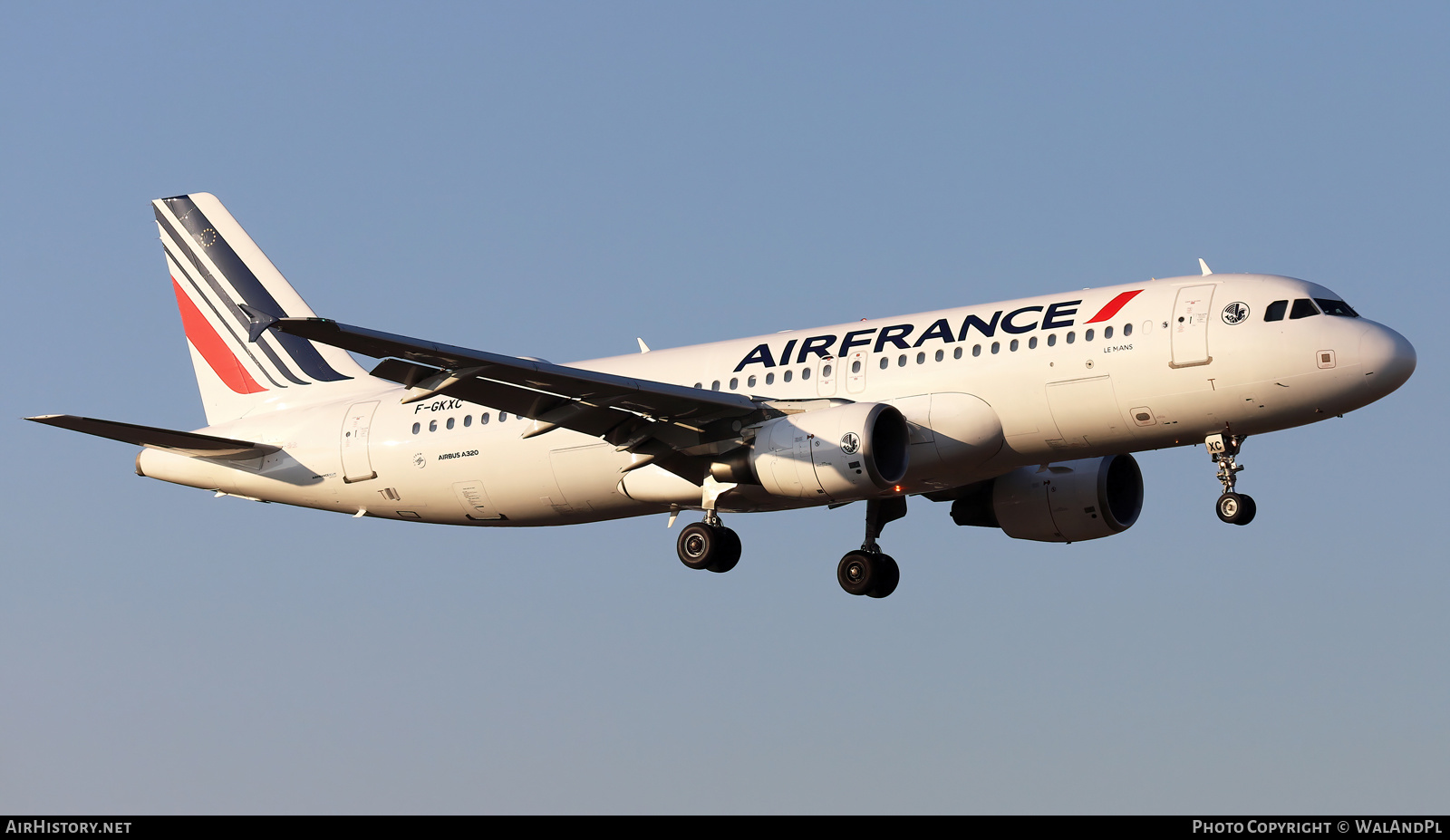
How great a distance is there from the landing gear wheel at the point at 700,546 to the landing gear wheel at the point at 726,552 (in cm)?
3

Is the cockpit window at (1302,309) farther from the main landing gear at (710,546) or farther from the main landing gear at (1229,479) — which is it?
the main landing gear at (710,546)

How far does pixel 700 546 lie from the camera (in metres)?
38.9

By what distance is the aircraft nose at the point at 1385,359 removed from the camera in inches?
1353

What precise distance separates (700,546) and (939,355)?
260 inches

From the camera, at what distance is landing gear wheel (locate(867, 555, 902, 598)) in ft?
140

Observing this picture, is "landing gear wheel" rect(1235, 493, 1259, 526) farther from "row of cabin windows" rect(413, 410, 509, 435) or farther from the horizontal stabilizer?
the horizontal stabilizer

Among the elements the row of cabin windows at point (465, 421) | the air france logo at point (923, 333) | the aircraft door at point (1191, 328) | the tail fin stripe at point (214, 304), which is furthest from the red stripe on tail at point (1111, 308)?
the tail fin stripe at point (214, 304)

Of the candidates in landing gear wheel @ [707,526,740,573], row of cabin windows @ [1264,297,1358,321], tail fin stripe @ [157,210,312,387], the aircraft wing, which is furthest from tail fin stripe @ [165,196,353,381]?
row of cabin windows @ [1264,297,1358,321]

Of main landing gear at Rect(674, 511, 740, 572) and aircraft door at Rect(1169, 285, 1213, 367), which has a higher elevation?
aircraft door at Rect(1169, 285, 1213, 367)

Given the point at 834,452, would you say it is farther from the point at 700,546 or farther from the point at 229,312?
the point at 229,312
